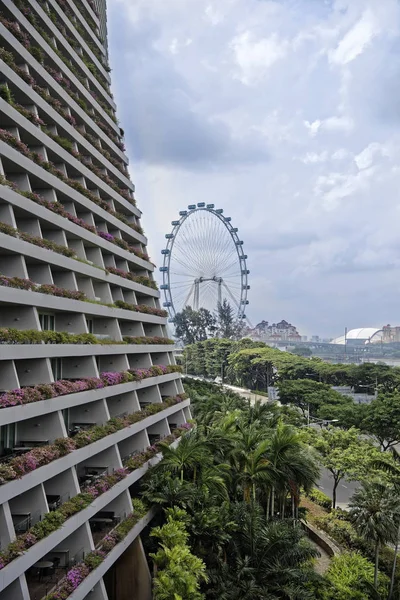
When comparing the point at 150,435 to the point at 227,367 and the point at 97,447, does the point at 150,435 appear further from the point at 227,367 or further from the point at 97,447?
the point at 227,367

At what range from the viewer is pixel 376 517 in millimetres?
24016

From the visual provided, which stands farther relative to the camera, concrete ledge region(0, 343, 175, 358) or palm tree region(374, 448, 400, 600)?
palm tree region(374, 448, 400, 600)

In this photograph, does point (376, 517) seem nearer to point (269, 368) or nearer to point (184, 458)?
point (184, 458)

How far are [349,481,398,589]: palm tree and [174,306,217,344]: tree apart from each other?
12422 cm

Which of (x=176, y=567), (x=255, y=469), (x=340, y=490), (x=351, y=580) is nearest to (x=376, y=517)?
(x=351, y=580)

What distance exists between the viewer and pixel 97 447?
20953 mm

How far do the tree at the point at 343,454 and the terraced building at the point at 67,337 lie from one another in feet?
36.6

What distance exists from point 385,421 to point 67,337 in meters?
41.1

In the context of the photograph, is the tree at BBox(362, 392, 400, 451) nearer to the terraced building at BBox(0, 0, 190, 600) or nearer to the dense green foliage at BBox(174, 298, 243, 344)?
the terraced building at BBox(0, 0, 190, 600)

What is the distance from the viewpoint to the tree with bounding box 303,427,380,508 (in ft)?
113

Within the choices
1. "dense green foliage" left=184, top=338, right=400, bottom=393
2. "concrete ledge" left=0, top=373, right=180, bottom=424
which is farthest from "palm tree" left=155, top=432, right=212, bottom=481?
"dense green foliage" left=184, top=338, right=400, bottom=393

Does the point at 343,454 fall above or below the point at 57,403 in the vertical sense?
below

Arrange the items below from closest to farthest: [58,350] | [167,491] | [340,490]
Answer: [58,350] → [167,491] → [340,490]

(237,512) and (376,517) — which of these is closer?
(376,517)
